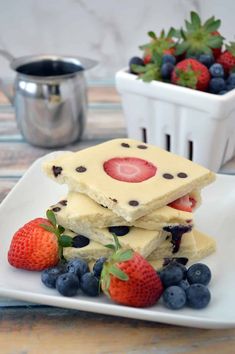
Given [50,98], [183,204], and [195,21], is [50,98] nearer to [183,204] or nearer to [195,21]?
[195,21]

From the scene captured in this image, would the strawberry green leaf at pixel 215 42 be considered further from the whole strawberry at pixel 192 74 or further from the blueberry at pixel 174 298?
the blueberry at pixel 174 298

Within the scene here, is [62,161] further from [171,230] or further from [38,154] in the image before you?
[38,154]

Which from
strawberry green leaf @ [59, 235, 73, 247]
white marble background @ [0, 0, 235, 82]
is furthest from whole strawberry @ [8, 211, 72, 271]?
white marble background @ [0, 0, 235, 82]

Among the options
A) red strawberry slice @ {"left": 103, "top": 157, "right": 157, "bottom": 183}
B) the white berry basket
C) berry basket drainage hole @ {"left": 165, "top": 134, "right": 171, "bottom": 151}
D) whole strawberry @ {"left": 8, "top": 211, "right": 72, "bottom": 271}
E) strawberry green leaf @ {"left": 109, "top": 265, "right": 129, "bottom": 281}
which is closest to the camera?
strawberry green leaf @ {"left": 109, "top": 265, "right": 129, "bottom": 281}

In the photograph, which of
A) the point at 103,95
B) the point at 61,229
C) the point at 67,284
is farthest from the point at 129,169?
the point at 103,95

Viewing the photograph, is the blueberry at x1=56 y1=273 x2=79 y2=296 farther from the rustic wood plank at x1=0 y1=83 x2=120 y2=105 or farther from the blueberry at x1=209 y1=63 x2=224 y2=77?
the rustic wood plank at x1=0 y1=83 x2=120 y2=105

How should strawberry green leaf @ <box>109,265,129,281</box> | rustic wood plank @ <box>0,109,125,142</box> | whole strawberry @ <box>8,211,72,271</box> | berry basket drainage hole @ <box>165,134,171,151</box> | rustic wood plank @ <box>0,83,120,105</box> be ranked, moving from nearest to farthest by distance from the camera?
strawberry green leaf @ <box>109,265,129,281</box>, whole strawberry @ <box>8,211,72,271</box>, berry basket drainage hole @ <box>165,134,171,151</box>, rustic wood plank @ <box>0,109,125,142</box>, rustic wood plank @ <box>0,83,120,105</box>
